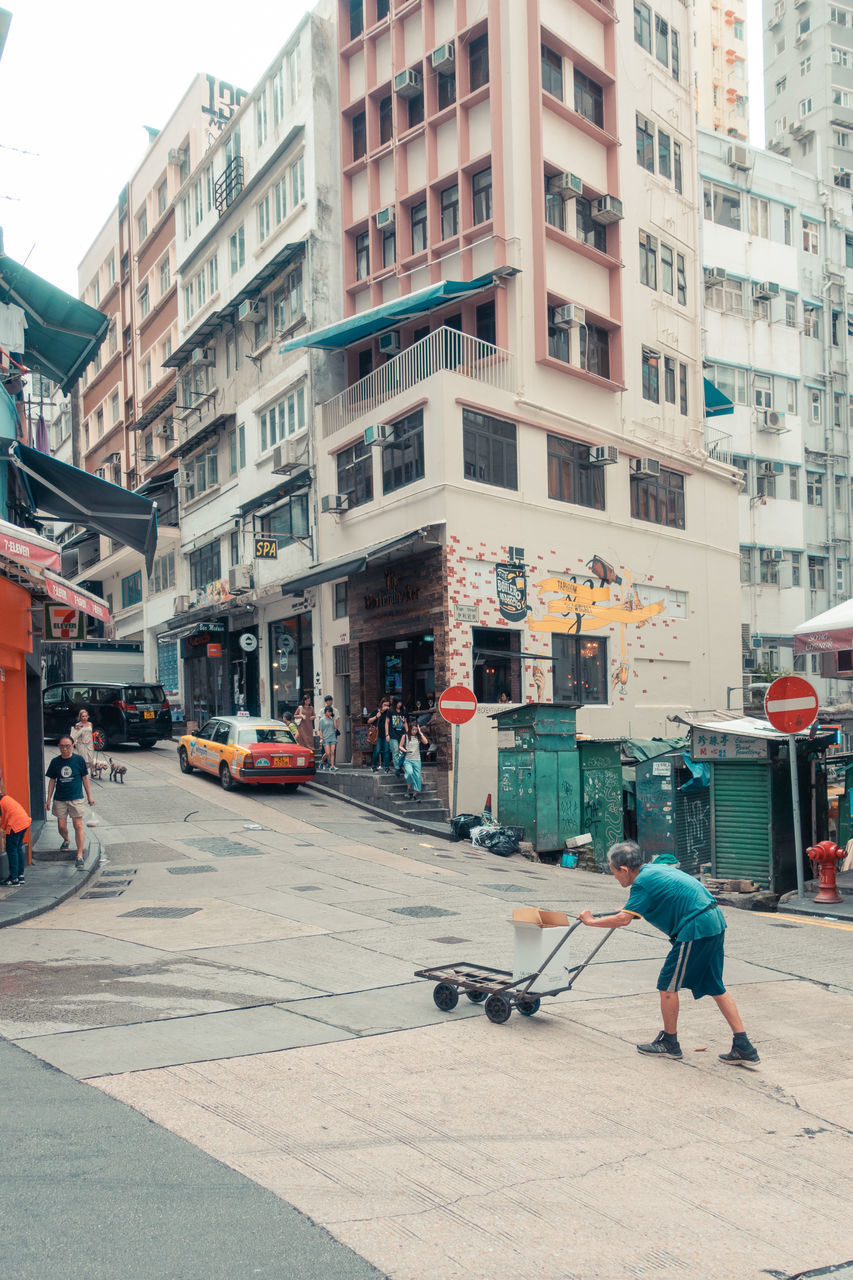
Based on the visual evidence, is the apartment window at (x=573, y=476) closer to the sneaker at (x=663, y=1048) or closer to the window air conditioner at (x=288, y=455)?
the window air conditioner at (x=288, y=455)

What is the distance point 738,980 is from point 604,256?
884 inches

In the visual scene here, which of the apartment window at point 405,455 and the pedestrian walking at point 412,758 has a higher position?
the apartment window at point 405,455

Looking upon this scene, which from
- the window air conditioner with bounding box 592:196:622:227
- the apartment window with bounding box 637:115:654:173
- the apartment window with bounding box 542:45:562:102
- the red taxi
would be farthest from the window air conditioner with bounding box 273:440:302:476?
the apartment window with bounding box 637:115:654:173

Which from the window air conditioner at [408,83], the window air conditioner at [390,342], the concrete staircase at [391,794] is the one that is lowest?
the concrete staircase at [391,794]

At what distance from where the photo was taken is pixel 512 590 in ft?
82.0

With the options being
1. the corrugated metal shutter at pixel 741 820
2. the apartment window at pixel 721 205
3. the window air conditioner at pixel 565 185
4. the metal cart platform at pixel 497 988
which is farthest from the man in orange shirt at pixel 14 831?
the apartment window at pixel 721 205

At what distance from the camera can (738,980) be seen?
906 centimetres

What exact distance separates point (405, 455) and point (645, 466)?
7.01m

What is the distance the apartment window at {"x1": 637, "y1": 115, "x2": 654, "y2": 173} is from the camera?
29859mm

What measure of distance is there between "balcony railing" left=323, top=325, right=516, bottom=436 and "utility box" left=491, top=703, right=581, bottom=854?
29.1 feet

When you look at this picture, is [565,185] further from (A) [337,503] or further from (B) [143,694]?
(B) [143,694]

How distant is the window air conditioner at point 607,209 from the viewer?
27734mm

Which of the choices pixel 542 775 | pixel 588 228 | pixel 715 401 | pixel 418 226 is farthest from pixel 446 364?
pixel 715 401

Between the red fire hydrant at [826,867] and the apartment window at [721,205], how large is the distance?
31781mm
